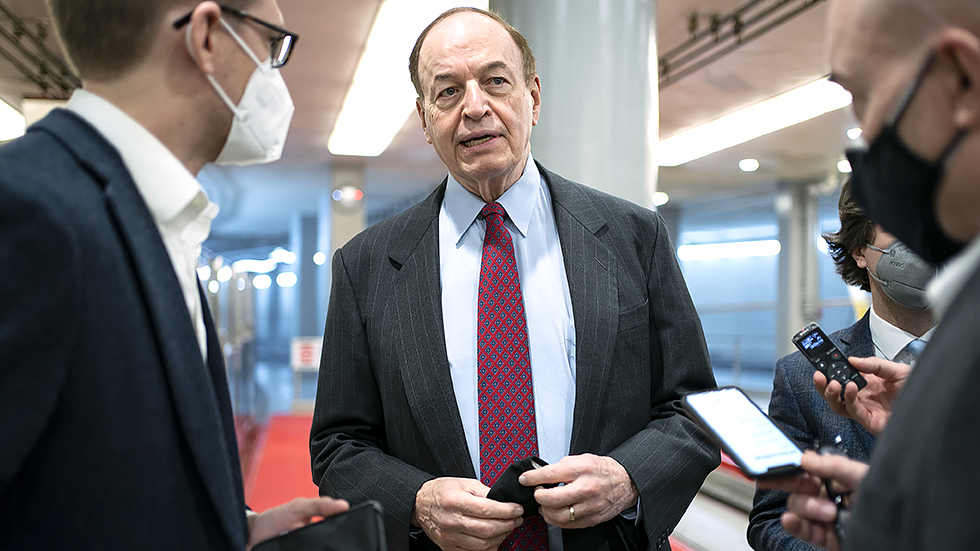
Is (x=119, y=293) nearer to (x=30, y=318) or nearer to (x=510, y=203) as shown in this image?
(x=30, y=318)

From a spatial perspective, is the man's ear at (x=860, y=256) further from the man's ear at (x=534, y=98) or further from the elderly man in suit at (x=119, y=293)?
the elderly man in suit at (x=119, y=293)

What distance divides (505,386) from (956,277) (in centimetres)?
103

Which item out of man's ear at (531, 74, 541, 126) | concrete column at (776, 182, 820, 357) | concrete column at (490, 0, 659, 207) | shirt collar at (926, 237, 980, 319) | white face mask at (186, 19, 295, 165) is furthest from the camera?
concrete column at (776, 182, 820, 357)

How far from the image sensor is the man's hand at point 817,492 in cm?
100

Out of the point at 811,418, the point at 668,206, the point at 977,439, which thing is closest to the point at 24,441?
the point at 977,439

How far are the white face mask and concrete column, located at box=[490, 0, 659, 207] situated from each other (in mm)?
1714

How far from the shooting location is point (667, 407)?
1.69 m

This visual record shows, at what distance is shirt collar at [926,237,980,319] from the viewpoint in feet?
2.23

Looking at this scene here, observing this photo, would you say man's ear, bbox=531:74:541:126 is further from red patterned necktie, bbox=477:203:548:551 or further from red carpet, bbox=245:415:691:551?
red carpet, bbox=245:415:691:551

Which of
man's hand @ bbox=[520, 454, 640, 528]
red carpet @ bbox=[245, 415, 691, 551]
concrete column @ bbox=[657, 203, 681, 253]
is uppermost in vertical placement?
concrete column @ bbox=[657, 203, 681, 253]

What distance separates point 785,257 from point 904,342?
38.6 feet

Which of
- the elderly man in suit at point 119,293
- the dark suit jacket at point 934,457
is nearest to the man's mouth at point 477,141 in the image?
the elderly man in suit at point 119,293

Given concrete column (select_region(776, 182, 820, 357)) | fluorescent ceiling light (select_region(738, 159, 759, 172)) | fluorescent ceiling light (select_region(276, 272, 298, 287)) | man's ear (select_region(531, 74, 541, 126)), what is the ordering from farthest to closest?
fluorescent ceiling light (select_region(276, 272, 298, 287)) < concrete column (select_region(776, 182, 820, 357)) < fluorescent ceiling light (select_region(738, 159, 759, 172)) < man's ear (select_region(531, 74, 541, 126))

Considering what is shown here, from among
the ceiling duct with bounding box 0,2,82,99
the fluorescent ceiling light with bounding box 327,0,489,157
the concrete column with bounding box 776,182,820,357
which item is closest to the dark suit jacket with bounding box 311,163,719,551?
the fluorescent ceiling light with bounding box 327,0,489,157
